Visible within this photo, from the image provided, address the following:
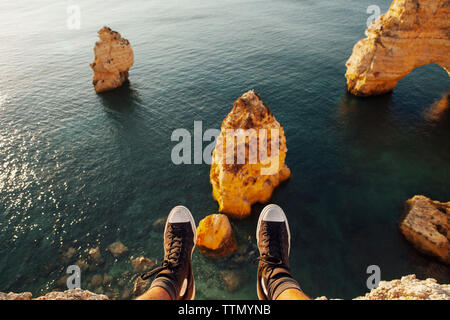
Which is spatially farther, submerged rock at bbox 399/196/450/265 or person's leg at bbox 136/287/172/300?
submerged rock at bbox 399/196/450/265

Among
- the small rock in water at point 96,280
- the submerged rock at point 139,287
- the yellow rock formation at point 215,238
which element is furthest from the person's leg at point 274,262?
the small rock in water at point 96,280

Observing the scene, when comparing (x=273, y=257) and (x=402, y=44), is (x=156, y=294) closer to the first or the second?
(x=273, y=257)

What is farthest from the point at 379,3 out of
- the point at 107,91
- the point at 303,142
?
the point at 107,91

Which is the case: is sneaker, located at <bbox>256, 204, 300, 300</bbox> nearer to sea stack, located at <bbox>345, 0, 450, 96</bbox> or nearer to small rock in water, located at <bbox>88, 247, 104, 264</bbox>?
small rock in water, located at <bbox>88, 247, 104, 264</bbox>

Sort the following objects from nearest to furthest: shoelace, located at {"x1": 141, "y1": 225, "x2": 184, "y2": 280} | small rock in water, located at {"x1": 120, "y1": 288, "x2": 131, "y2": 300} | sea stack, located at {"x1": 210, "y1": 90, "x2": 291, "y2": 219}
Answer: shoelace, located at {"x1": 141, "y1": 225, "x2": 184, "y2": 280} < small rock in water, located at {"x1": 120, "y1": 288, "x2": 131, "y2": 300} < sea stack, located at {"x1": 210, "y1": 90, "x2": 291, "y2": 219}

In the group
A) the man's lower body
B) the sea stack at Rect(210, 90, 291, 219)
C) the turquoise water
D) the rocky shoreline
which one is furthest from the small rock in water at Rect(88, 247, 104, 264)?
the rocky shoreline

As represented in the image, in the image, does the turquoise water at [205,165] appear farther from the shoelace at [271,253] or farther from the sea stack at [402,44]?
the shoelace at [271,253]
